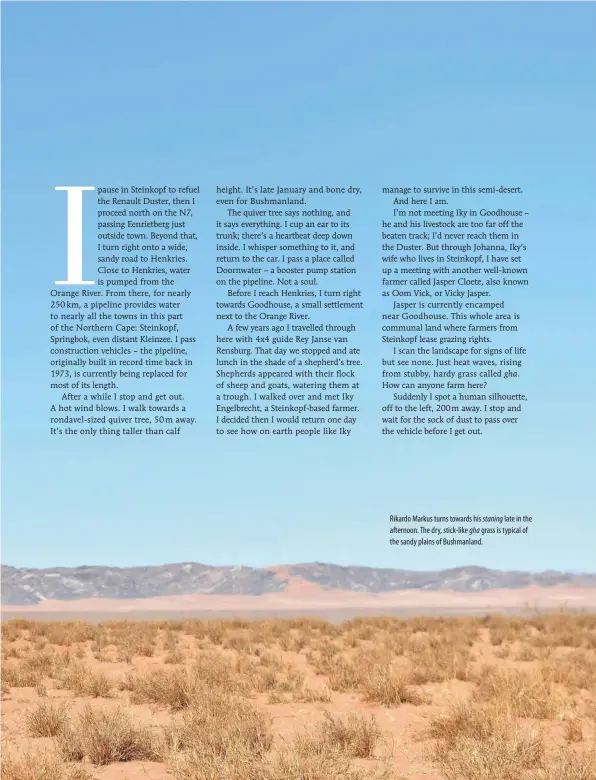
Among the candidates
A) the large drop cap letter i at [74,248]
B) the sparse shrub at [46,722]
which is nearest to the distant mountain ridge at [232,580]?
the large drop cap letter i at [74,248]

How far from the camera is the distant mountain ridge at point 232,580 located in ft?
360

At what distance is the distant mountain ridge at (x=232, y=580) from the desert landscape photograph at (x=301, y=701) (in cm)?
7828

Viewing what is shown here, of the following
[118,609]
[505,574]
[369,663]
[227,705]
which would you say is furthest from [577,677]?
[505,574]

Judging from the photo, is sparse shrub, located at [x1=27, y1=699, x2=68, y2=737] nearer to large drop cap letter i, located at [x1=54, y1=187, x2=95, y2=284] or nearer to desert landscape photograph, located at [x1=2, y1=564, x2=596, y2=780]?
desert landscape photograph, located at [x1=2, y1=564, x2=596, y2=780]

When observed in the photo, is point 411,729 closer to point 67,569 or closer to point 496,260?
point 496,260

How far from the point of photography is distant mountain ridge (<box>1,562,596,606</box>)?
4316 inches

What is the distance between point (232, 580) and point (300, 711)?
101 metres

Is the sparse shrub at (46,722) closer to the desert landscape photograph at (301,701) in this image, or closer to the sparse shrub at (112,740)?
the desert landscape photograph at (301,701)

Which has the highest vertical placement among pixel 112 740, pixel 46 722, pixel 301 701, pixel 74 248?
pixel 74 248

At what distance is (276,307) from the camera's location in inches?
773

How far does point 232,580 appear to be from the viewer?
112688 mm

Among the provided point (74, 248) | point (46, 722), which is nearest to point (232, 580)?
point (74, 248)

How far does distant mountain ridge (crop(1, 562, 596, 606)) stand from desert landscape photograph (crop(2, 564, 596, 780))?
78276 millimetres

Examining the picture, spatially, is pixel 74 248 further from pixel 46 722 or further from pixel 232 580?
pixel 232 580
